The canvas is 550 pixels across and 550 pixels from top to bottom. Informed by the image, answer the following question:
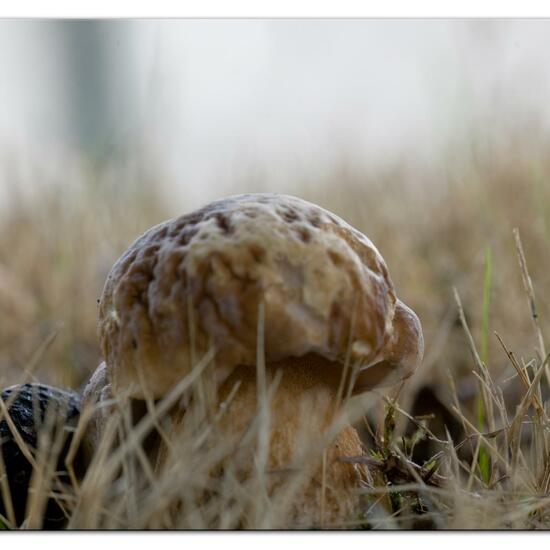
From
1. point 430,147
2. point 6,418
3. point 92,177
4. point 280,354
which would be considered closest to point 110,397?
point 6,418

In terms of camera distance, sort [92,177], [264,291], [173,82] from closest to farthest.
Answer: [264,291], [173,82], [92,177]

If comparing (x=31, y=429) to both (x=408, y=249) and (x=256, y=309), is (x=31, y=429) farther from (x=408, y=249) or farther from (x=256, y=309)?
(x=408, y=249)

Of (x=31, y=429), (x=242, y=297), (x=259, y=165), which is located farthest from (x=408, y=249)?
(x=242, y=297)

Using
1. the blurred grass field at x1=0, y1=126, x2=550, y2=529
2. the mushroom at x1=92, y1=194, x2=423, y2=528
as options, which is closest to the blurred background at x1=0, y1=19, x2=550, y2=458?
the blurred grass field at x1=0, y1=126, x2=550, y2=529

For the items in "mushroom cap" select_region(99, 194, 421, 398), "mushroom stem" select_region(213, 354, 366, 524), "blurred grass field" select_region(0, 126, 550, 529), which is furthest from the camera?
"blurred grass field" select_region(0, 126, 550, 529)

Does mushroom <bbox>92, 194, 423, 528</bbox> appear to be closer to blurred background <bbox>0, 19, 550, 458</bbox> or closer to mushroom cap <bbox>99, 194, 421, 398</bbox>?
mushroom cap <bbox>99, 194, 421, 398</bbox>

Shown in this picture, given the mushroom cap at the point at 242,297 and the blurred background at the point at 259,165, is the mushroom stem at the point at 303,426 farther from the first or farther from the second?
the blurred background at the point at 259,165

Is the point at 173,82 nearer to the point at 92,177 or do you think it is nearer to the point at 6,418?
the point at 92,177
